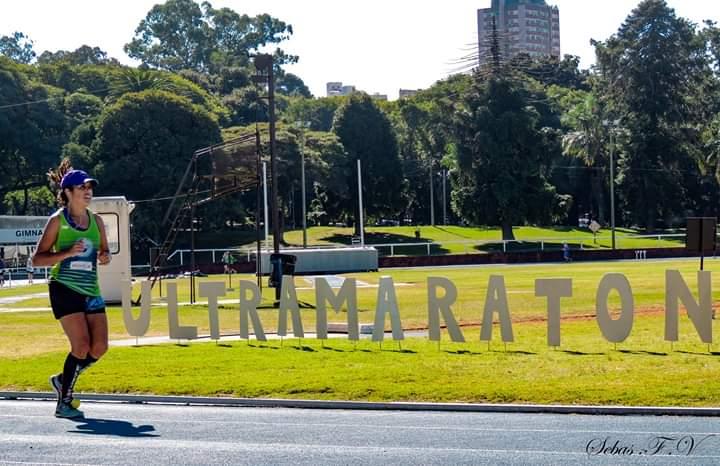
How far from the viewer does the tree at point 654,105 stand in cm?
8331

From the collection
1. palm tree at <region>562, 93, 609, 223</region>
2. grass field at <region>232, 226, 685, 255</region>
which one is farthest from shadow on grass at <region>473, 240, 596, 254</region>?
palm tree at <region>562, 93, 609, 223</region>

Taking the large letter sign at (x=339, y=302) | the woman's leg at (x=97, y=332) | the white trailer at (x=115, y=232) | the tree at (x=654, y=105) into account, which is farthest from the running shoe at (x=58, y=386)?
the tree at (x=654, y=105)

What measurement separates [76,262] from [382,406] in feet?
12.1

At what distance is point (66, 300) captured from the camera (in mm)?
10578

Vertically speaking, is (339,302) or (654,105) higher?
(654,105)

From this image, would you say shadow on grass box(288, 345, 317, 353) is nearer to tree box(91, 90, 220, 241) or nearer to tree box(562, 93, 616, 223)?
tree box(91, 90, 220, 241)

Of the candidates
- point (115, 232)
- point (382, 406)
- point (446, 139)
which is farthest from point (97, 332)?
point (446, 139)

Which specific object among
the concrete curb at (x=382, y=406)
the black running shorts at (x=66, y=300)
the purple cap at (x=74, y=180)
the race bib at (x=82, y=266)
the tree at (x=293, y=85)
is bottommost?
the concrete curb at (x=382, y=406)

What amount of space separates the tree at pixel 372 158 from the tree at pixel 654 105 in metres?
17.7

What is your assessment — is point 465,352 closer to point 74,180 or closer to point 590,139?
point 74,180

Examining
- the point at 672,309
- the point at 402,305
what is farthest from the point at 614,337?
the point at 402,305

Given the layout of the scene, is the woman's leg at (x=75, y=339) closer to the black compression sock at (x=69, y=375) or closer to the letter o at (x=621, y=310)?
the black compression sock at (x=69, y=375)

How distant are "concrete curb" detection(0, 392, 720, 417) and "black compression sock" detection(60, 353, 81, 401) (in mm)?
1542

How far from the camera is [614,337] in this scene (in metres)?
16.1
